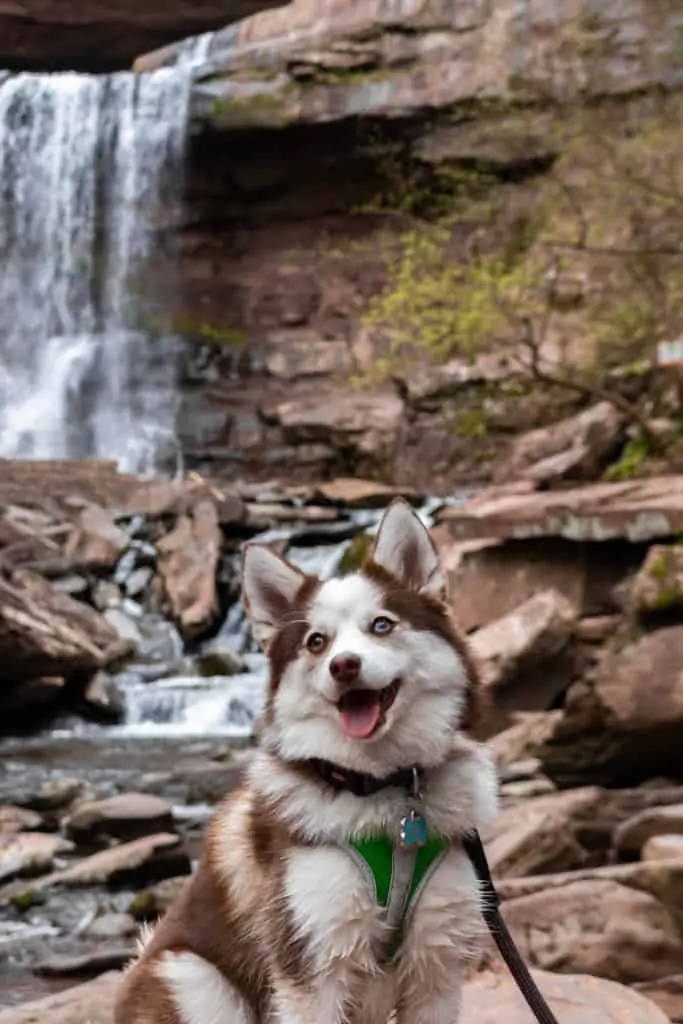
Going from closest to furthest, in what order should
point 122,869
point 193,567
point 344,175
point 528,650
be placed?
point 122,869
point 528,650
point 193,567
point 344,175

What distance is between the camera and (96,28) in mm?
29047

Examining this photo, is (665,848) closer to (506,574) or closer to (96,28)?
(506,574)

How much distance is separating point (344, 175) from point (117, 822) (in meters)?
22.3

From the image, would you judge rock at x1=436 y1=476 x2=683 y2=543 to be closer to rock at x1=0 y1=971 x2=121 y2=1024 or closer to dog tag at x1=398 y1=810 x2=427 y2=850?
rock at x1=0 y1=971 x2=121 y2=1024

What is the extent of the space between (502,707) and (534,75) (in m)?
17.8

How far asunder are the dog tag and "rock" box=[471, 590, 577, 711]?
6988 mm

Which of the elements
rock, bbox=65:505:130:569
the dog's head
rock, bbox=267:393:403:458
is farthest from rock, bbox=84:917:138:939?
rock, bbox=267:393:403:458

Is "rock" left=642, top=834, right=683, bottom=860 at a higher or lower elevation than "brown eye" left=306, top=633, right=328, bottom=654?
lower

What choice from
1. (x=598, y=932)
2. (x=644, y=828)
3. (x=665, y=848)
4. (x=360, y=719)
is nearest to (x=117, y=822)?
(x=644, y=828)

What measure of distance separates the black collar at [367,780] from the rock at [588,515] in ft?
27.1

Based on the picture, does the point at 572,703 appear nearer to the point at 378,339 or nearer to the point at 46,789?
the point at 46,789

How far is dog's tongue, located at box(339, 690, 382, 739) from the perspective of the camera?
101 inches

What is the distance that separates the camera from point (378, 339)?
25672mm

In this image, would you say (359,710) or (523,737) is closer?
(359,710)
